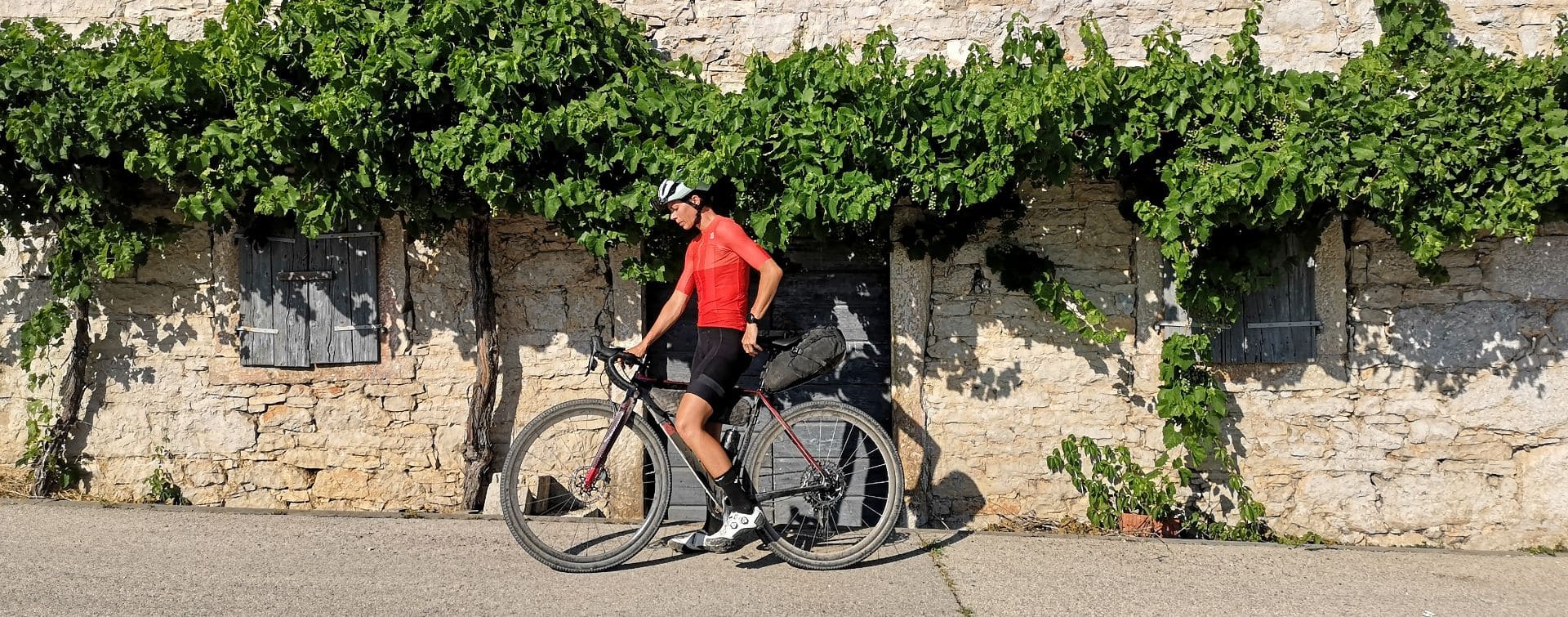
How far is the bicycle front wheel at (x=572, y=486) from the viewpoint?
4.75m

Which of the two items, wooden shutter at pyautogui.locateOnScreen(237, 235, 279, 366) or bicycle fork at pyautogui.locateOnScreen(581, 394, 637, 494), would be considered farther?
wooden shutter at pyautogui.locateOnScreen(237, 235, 279, 366)

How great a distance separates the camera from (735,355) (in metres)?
4.76

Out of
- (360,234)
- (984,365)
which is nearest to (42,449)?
(360,234)

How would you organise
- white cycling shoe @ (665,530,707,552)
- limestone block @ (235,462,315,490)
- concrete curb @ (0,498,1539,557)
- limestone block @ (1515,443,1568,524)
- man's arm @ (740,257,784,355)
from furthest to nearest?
limestone block @ (235,462,315,490) → limestone block @ (1515,443,1568,524) → concrete curb @ (0,498,1539,557) → white cycling shoe @ (665,530,707,552) → man's arm @ (740,257,784,355)

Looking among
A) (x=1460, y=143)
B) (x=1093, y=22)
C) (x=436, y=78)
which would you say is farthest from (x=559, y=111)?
(x=1460, y=143)

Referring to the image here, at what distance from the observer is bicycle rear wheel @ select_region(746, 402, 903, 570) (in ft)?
15.8

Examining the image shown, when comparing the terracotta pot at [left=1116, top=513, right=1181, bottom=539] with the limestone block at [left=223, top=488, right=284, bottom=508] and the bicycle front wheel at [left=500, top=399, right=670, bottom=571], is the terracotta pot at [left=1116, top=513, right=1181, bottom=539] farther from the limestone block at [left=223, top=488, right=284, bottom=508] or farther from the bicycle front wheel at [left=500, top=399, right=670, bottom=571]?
the limestone block at [left=223, top=488, right=284, bottom=508]

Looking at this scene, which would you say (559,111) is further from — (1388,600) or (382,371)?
(1388,600)

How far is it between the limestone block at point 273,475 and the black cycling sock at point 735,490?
2771 mm

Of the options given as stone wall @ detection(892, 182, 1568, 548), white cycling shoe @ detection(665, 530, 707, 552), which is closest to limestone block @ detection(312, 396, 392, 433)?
white cycling shoe @ detection(665, 530, 707, 552)

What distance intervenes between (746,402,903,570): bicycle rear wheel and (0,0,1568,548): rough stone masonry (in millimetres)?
1010

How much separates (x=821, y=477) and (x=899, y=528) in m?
1.03

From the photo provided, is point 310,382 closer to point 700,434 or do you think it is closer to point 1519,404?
point 700,434

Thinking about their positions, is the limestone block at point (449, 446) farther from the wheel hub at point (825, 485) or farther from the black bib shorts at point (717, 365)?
the wheel hub at point (825, 485)
